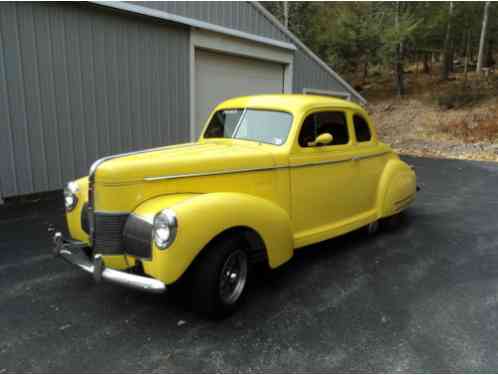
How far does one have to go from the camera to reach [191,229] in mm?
2662

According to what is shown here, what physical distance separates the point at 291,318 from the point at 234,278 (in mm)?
582

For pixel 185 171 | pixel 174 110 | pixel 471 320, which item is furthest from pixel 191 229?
pixel 174 110

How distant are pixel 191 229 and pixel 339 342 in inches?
55.1

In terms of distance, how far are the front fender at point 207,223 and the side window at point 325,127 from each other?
3.22 feet

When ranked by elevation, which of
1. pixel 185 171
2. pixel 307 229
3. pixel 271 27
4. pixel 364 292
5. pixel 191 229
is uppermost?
pixel 271 27

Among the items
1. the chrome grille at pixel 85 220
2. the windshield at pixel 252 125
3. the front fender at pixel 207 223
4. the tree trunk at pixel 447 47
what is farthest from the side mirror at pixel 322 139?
the tree trunk at pixel 447 47

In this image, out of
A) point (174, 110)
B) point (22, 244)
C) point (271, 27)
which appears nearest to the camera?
point (22, 244)

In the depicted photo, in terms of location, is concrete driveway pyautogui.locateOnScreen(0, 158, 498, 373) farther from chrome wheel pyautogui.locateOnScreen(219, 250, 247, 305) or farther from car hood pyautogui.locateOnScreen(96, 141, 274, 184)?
car hood pyautogui.locateOnScreen(96, 141, 274, 184)

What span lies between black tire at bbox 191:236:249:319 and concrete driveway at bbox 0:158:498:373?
15cm

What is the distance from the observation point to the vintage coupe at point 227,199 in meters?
2.72

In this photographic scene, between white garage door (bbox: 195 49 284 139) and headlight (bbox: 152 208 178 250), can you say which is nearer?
headlight (bbox: 152 208 178 250)

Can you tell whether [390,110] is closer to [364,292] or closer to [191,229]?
[364,292]

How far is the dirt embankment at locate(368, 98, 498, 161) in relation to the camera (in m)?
13.4

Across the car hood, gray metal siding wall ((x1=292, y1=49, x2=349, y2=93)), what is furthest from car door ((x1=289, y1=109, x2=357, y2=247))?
gray metal siding wall ((x1=292, y1=49, x2=349, y2=93))
